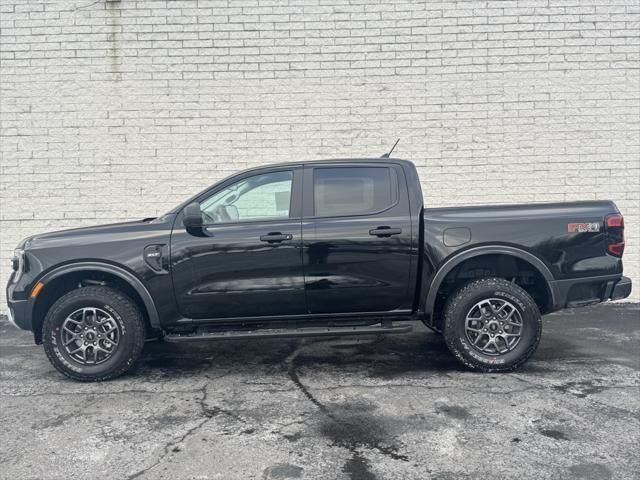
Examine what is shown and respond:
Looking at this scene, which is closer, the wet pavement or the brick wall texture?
the wet pavement

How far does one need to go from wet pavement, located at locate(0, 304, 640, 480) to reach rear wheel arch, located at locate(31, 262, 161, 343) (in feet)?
1.87

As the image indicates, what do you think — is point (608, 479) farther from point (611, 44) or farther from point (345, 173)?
point (611, 44)

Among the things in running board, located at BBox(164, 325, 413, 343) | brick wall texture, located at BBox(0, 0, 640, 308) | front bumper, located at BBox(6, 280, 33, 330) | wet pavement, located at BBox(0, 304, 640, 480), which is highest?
brick wall texture, located at BBox(0, 0, 640, 308)

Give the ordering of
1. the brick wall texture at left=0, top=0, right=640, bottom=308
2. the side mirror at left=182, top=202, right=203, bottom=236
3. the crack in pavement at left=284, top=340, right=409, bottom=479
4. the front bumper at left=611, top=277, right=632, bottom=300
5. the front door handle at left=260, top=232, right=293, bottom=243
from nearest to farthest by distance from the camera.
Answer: the crack in pavement at left=284, top=340, right=409, bottom=479 → the side mirror at left=182, top=202, right=203, bottom=236 → the front door handle at left=260, top=232, right=293, bottom=243 → the front bumper at left=611, top=277, right=632, bottom=300 → the brick wall texture at left=0, top=0, right=640, bottom=308

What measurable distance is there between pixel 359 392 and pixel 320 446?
0.99 metres

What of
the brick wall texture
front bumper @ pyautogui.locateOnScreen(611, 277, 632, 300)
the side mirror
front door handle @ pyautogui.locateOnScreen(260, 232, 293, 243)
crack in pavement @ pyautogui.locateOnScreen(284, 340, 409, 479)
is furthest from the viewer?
the brick wall texture

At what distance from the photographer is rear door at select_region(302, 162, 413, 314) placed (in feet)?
15.2

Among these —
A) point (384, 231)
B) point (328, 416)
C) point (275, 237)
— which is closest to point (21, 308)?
point (275, 237)

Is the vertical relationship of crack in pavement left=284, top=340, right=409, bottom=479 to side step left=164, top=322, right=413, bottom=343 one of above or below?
below

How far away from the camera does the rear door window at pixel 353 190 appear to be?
188 inches

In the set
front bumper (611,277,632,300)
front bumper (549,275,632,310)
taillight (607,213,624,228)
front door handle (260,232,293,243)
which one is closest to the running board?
front door handle (260,232,293,243)

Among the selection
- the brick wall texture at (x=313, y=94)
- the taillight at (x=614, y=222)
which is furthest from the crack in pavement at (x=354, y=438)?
the brick wall texture at (x=313, y=94)

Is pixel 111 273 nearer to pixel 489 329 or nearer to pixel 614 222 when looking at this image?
pixel 489 329

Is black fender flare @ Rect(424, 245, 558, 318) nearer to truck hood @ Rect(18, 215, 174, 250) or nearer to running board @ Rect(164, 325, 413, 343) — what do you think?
running board @ Rect(164, 325, 413, 343)
